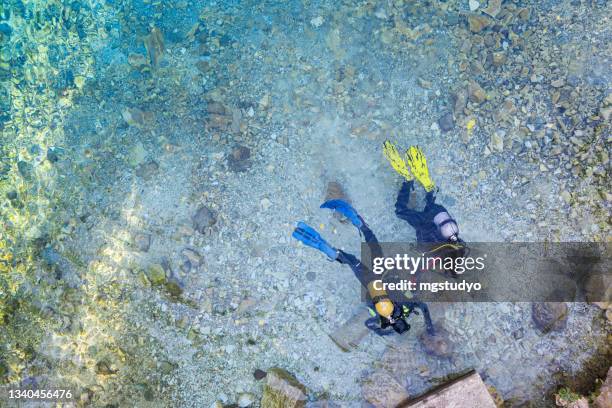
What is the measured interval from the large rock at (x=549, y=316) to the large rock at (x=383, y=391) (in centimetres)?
221

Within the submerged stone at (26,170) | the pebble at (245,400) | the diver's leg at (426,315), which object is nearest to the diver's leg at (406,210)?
the diver's leg at (426,315)

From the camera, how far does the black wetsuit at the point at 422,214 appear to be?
17.6 ft

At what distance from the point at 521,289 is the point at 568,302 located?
2.15 ft

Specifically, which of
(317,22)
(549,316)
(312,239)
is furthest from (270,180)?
(549,316)

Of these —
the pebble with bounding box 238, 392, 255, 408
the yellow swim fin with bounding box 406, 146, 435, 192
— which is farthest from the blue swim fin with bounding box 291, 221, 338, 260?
the pebble with bounding box 238, 392, 255, 408

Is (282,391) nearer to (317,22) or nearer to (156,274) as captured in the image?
(156,274)

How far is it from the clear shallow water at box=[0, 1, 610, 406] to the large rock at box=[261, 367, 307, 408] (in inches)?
7.3

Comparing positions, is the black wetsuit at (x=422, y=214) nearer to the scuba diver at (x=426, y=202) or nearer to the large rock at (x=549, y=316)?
the scuba diver at (x=426, y=202)

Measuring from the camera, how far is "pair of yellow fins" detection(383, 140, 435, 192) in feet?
18.2

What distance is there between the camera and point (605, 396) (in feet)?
16.7

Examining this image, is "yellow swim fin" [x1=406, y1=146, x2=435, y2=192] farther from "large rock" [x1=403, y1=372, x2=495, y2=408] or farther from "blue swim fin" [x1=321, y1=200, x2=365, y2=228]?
"large rock" [x1=403, y1=372, x2=495, y2=408]

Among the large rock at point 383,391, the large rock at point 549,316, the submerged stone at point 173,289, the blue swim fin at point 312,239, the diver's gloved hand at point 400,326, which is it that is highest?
the blue swim fin at point 312,239

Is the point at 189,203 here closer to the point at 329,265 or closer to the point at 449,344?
the point at 329,265

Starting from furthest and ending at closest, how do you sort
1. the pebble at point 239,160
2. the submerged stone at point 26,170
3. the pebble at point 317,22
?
the submerged stone at point 26,170
the pebble at point 317,22
the pebble at point 239,160
